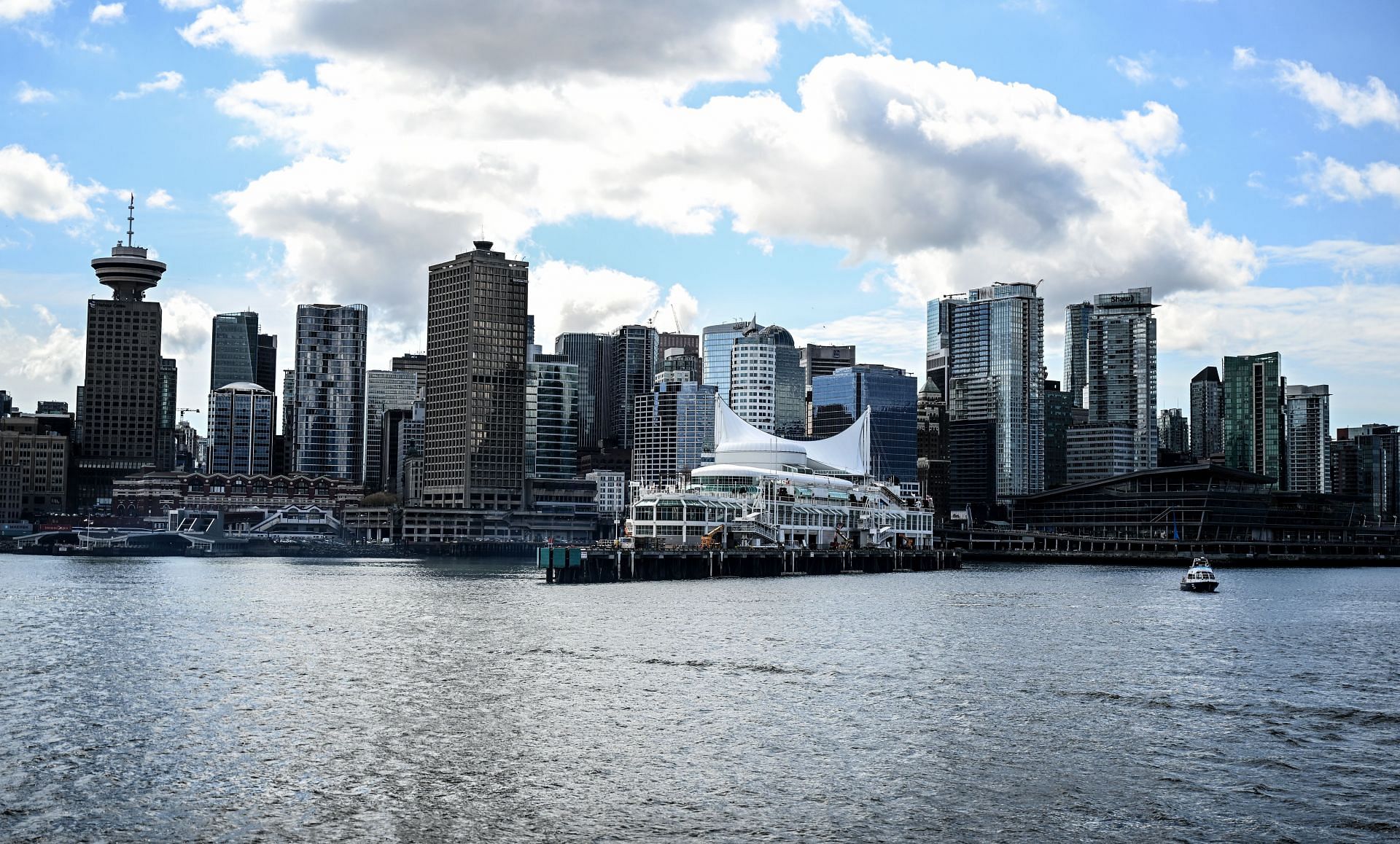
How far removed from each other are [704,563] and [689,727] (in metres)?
86.0

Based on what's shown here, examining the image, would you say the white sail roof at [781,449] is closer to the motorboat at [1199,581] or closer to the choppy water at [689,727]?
the motorboat at [1199,581]

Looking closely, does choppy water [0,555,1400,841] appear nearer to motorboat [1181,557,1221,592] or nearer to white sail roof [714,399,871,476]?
motorboat [1181,557,1221,592]

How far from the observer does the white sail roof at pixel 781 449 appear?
584 ft

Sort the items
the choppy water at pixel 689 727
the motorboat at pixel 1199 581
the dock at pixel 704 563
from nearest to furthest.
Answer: the choppy water at pixel 689 727 → the dock at pixel 704 563 → the motorboat at pixel 1199 581

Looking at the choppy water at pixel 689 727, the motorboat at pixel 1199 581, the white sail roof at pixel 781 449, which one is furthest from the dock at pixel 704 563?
the motorboat at pixel 1199 581

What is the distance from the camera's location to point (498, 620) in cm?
7419

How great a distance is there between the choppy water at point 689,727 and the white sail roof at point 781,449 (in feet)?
321

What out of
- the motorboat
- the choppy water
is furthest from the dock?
the motorboat

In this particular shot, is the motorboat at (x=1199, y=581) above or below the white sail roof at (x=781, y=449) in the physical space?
below

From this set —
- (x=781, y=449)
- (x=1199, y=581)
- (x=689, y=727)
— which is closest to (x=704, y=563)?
(x=1199, y=581)

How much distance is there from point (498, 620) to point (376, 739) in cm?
3594

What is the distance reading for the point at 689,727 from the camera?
40500mm

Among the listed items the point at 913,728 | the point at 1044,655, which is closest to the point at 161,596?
the point at 1044,655

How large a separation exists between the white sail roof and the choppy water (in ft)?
321
